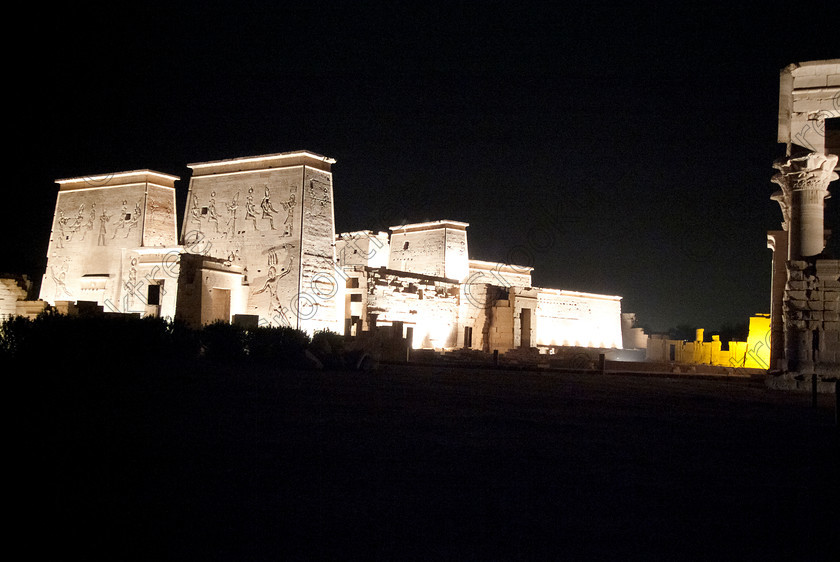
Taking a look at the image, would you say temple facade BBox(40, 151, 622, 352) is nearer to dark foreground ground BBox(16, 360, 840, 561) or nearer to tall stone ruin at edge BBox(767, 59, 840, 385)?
tall stone ruin at edge BBox(767, 59, 840, 385)

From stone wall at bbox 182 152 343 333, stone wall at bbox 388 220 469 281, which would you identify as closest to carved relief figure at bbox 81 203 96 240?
stone wall at bbox 182 152 343 333

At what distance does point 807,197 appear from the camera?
14.2m

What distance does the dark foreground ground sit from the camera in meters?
3.03

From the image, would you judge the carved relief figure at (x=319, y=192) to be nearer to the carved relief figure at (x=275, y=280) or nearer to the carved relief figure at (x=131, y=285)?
the carved relief figure at (x=275, y=280)

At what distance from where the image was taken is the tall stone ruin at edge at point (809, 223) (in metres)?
13.9

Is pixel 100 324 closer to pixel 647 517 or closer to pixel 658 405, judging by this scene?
pixel 658 405

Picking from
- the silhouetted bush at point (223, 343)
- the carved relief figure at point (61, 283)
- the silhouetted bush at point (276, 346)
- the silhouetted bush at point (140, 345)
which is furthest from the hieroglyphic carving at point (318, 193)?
the carved relief figure at point (61, 283)

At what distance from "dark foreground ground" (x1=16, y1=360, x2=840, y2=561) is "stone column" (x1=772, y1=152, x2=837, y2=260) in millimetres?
7589

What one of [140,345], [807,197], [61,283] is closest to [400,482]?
[140,345]

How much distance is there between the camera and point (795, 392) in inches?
539

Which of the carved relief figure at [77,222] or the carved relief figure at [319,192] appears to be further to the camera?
the carved relief figure at [77,222]

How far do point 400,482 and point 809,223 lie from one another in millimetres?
13359

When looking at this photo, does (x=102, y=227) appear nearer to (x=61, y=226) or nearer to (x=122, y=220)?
(x=122, y=220)

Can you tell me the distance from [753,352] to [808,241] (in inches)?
467
